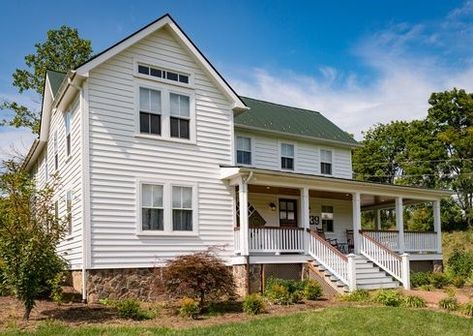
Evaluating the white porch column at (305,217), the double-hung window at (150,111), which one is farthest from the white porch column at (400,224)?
the double-hung window at (150,111)

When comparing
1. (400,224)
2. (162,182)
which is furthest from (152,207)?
(400,224)

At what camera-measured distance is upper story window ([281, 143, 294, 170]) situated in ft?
74.4

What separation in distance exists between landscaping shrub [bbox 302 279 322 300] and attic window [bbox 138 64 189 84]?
7.64 m

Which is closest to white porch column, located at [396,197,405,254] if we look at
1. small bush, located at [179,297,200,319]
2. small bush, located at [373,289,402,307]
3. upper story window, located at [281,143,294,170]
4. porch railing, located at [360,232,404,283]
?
porch railing, located at [360,232,404,283]

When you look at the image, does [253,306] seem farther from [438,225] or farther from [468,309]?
[438,225]

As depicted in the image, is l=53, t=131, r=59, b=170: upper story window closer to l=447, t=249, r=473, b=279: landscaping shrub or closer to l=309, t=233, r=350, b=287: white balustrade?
l=309, t=233, r=350, b=287: white balustrade

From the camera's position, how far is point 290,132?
22.8m

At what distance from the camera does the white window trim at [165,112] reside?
51.8ft

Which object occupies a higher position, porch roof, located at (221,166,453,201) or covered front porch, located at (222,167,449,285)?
porch roof, located at (221,166,453,201)

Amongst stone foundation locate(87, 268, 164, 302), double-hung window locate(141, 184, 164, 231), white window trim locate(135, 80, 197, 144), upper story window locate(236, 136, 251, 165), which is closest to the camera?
stone foundation locate(87, 268, 164, 302)

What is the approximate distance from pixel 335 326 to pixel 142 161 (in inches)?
305

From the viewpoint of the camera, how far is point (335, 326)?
11016 mm

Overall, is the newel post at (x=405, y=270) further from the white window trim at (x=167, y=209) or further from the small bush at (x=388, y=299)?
the white window trim at (x=167, y=209)

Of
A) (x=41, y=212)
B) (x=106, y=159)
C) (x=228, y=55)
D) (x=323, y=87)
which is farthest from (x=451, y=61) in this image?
(x=41, y=212)
